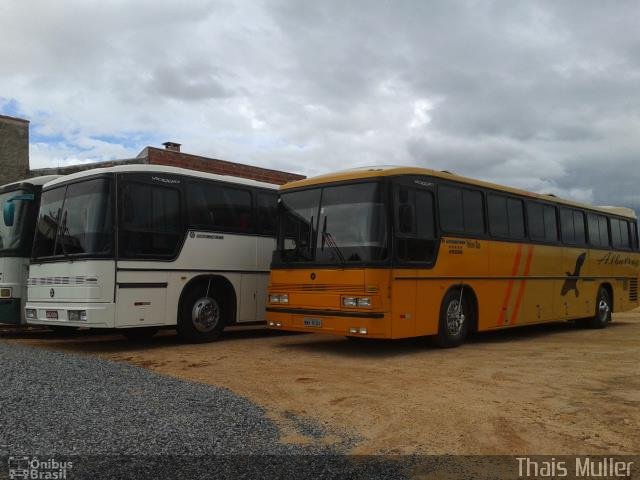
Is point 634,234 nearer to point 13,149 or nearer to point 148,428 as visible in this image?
point 148,428

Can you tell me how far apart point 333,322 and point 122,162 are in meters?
13.4

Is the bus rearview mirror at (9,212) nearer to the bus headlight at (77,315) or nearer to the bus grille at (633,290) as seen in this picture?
the bus headlight at (77,315)

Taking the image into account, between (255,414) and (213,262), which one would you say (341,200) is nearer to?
(213,262)

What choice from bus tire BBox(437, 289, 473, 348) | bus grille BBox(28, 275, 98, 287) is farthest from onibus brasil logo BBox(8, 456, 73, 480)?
bus tire BBox(437, 289, 473, 348)

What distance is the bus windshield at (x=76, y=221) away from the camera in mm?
10320

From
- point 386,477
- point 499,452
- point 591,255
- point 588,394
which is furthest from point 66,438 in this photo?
point 591,255

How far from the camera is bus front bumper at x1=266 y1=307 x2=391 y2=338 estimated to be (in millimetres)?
9875

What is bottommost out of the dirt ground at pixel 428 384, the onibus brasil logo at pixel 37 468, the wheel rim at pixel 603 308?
the dirt ground at pixel 428 384

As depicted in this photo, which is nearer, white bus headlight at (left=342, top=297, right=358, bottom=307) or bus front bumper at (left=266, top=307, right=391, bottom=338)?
bus front bumper at (left=266, top=307, right=391, bottom=338)

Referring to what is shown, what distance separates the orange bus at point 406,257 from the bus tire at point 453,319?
19mm

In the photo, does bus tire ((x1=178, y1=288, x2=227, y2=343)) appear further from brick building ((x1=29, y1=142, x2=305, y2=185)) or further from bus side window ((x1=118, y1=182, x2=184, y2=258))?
brick building ((x1=29, y1=142, x2=305, y2=185))

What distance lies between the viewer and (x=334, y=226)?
10.5 meters

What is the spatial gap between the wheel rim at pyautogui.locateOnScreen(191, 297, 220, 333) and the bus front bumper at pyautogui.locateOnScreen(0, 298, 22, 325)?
3.35m

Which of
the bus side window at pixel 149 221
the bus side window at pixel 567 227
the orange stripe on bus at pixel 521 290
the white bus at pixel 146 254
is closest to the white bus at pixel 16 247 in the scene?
the white bus at pixel 146 254
